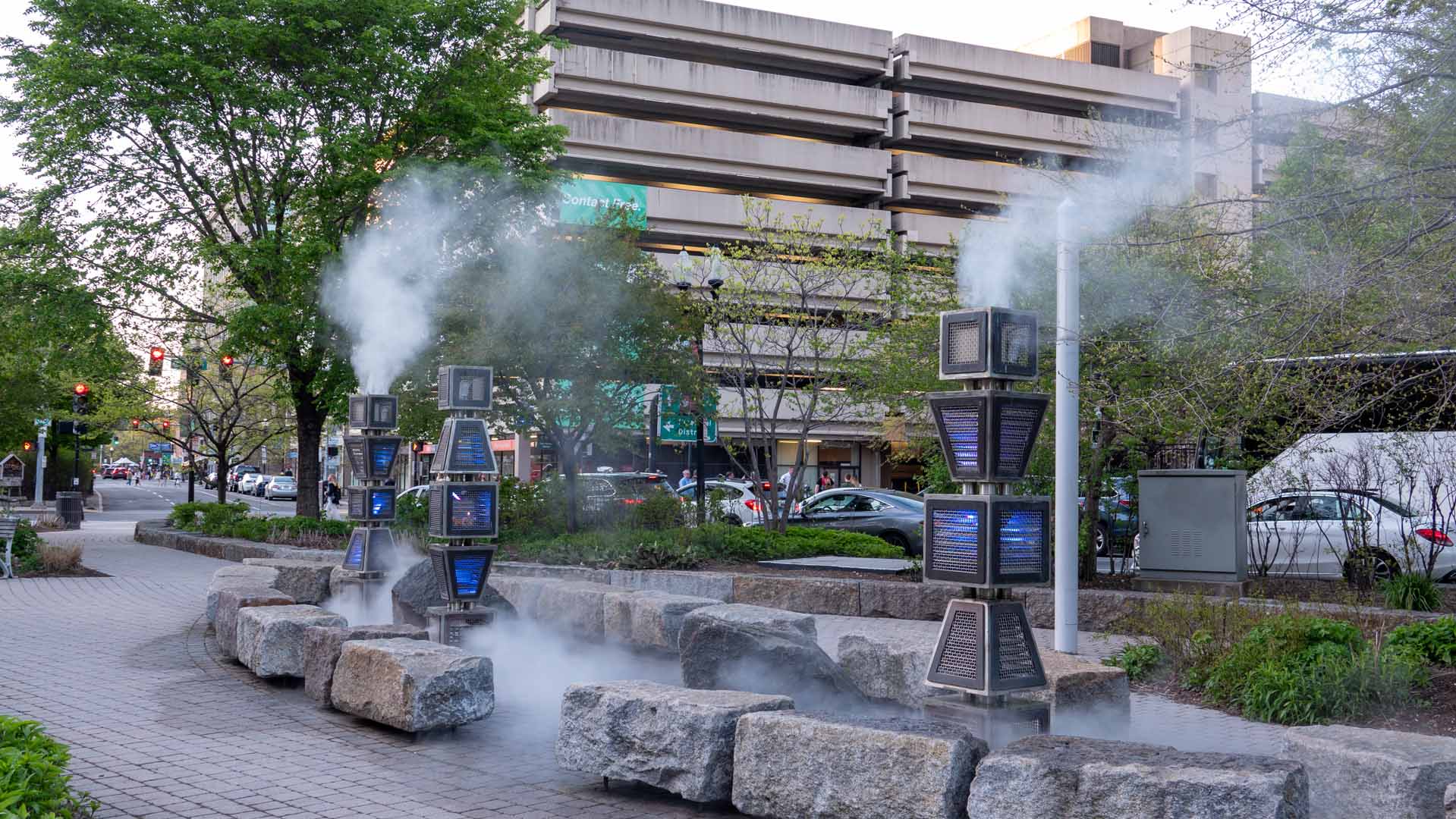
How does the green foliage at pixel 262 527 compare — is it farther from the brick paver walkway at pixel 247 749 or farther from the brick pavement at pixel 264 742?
the brick paver walkway at pixel 247 749

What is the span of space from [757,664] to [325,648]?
2894mm

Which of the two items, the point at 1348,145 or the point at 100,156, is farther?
the point at 100,156

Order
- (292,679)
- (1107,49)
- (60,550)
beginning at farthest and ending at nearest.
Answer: (1107,49), (60,550), (292,679)

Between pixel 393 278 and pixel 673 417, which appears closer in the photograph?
pixel 393 278

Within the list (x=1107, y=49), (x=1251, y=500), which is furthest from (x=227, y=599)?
(x=1107, y=49)

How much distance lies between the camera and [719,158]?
161ft

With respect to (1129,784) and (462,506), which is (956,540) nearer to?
(1129,784)

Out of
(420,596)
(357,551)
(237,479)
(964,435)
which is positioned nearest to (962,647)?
(964,435)

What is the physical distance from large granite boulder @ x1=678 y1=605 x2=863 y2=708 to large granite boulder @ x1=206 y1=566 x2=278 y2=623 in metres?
5.29

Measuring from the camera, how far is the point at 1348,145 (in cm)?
833

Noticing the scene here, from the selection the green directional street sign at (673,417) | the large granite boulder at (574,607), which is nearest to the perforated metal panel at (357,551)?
the large granite boulder at (574,607)

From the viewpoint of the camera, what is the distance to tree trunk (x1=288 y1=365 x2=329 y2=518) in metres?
23.3

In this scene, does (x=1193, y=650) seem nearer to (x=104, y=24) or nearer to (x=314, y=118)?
(x=314, y=118)

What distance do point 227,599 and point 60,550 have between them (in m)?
10.2
